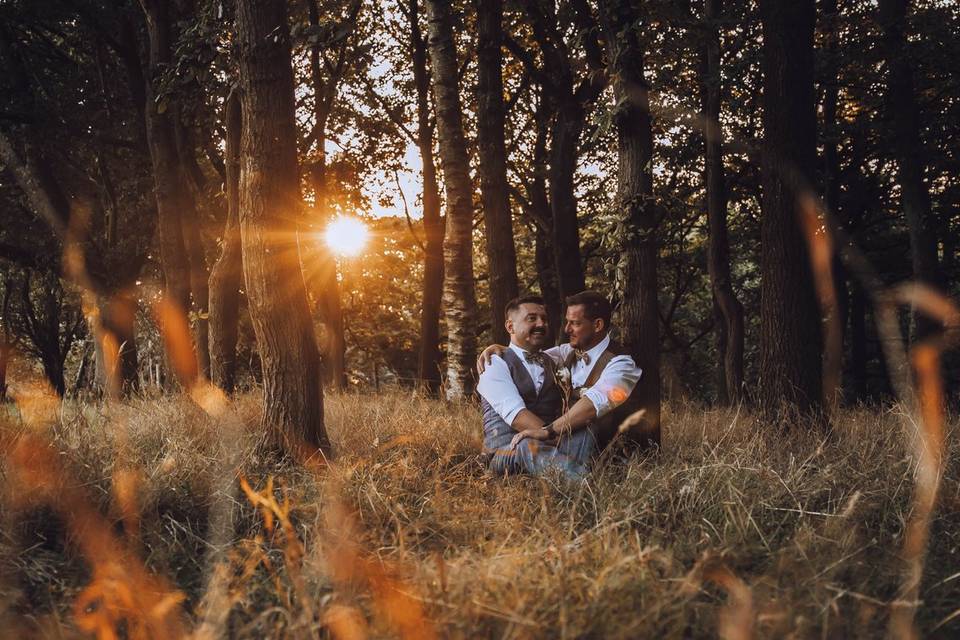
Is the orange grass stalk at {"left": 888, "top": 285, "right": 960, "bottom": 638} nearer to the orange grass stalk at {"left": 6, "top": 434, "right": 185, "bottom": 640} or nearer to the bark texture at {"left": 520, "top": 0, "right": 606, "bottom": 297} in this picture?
the orange grass stalk at {"left": 6, "top": 434, "right": 185, "bottom": 640}

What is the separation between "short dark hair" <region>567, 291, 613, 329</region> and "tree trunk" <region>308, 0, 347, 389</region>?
8623 millimetres

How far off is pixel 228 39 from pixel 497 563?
507cm

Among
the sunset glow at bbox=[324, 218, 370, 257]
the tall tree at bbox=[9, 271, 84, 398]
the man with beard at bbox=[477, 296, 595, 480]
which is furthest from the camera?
the tall tree at bbox=[9, 271, 84, 398]

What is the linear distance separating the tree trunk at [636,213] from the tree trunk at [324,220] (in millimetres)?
7513

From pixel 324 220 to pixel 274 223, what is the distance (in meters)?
9.30

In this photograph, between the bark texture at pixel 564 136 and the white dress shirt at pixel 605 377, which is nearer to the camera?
the white dress shirt at pixel 605 377

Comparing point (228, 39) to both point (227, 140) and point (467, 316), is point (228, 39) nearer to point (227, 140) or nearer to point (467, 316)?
point (227, 140)

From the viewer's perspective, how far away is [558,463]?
180 inches

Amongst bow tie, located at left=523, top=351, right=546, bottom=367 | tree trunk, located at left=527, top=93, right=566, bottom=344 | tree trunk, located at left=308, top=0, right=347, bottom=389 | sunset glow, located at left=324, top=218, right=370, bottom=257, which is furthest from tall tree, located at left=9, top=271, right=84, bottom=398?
bow tie, located at left=523, top=351, right=546, bottom=367

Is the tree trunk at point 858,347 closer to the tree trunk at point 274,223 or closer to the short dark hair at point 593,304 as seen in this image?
the short dark hair at point 593,304

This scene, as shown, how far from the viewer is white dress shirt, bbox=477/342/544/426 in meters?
4.79

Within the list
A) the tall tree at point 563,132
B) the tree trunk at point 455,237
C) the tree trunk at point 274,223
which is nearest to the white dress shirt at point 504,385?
the tree trunk at point 274,223

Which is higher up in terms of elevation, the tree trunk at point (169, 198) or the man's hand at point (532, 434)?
the tree trunk at point (169, 198)

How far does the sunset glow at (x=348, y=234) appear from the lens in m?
16.7
